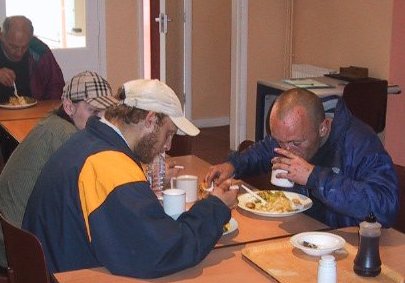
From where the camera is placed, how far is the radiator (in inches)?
228

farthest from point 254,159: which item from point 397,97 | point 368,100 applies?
point 397,97

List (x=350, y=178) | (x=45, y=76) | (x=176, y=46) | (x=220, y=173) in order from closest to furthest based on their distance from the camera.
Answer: (x=350, y=178) → (x=220, y=173) → (x=45, y=76) → (x=176, y=46)

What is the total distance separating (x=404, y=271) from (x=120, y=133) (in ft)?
3.01

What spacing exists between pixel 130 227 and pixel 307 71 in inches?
165

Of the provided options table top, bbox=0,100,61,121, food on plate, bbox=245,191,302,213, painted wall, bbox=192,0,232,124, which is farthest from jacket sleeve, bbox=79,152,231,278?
painted wall, bbox=192,0,232,124

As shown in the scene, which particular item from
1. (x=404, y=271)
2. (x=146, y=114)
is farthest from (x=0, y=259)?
(x=404, y=271)

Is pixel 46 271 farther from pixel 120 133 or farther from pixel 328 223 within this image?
pixel 328 223

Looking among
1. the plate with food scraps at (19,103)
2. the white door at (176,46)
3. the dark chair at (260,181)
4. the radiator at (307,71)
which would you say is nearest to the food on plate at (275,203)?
the dark chair at (260,181)

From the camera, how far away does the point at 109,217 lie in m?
1.99

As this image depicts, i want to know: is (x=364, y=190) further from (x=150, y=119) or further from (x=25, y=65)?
(x=25, y=65)

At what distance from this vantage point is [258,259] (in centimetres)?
217

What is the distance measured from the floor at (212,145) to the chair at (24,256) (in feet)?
12.9

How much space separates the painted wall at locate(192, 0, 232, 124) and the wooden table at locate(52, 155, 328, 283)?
185 inches

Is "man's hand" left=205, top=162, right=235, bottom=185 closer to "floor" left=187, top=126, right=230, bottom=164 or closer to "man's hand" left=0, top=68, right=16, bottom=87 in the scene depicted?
"man's hand" left=0, top=68, right=16, bottom=87
